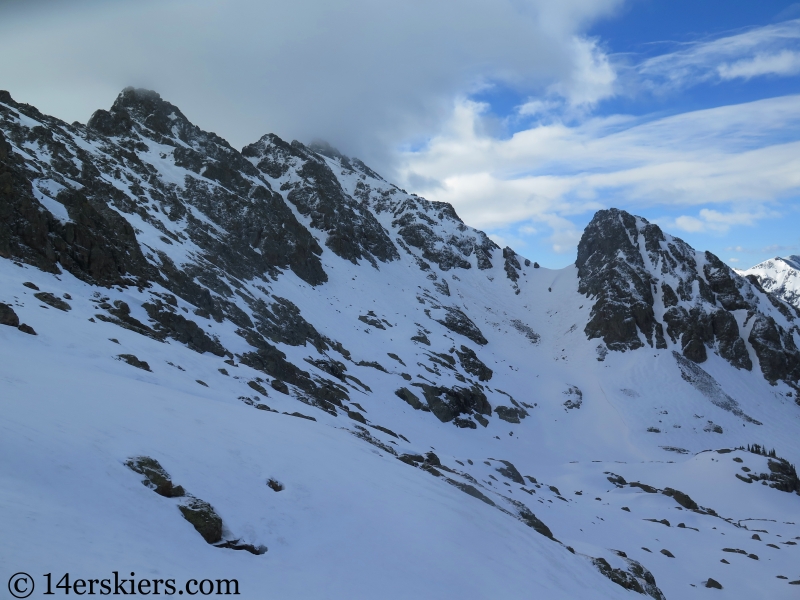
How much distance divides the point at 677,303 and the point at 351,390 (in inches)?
2626

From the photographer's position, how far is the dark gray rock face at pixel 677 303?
79750 mm

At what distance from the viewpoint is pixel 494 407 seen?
192ft

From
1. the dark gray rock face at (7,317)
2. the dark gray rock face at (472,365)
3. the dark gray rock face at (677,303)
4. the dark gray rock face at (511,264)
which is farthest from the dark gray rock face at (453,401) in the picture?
the dark gray rock face at (511,264)

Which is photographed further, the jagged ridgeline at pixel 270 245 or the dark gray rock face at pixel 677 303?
the dark gray rock face at pixel 677 303

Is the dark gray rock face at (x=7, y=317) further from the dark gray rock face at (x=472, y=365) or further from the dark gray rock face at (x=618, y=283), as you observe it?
the dark gray rock face at (x=618, y=283)

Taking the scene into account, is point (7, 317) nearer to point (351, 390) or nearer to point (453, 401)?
point (351, 390)

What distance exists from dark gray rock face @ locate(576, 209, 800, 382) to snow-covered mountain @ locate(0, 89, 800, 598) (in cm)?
48

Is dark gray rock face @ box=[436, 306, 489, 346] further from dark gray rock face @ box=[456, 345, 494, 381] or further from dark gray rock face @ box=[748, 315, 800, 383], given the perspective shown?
dark gray rock face @ box=[748, 315, 800, 383]

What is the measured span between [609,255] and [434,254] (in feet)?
115

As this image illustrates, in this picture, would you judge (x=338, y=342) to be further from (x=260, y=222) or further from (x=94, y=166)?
(x=94, y=166)

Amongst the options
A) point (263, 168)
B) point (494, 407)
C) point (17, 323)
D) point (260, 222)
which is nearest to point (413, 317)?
point (494, 407)

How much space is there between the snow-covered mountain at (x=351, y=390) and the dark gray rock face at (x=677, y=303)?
484 millimetres

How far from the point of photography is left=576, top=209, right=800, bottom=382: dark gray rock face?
7975 centimetres

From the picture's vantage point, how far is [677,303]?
8469 centimetres
